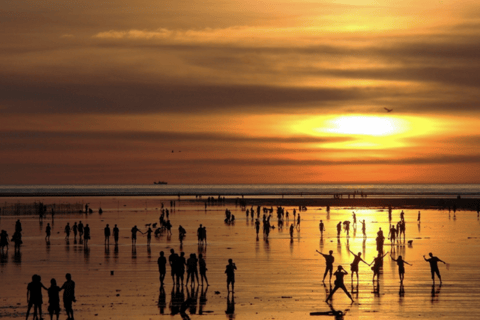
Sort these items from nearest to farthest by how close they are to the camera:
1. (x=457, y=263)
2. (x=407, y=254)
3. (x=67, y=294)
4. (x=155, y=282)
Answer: (x=67, y=294) → (x=155, y=282) → (x=457, y=263) → (x=407, y=254)

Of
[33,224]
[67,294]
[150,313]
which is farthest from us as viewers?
[33,224]

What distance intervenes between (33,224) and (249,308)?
197ft

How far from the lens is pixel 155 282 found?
33156 millimetres

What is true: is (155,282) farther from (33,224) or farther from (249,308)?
(33,224)

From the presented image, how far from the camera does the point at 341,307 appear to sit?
88.0 feet

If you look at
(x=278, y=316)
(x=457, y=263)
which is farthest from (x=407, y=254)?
(x=278, y=316)

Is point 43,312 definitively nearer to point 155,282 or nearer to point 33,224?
point 155,282

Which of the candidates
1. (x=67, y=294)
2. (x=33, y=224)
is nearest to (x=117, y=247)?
(x=67, y=294)

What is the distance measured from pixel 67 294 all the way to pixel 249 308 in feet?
23.6

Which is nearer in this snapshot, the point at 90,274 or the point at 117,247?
the point at 90,274

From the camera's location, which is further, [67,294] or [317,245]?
[317,245]

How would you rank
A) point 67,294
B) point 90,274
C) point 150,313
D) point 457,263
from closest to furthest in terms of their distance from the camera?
point 67,294, point 150,313, point 90,274, point 457,263

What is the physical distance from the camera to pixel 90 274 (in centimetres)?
3597

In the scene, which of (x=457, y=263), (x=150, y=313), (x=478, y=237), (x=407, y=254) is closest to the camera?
(x=150, y=313)
